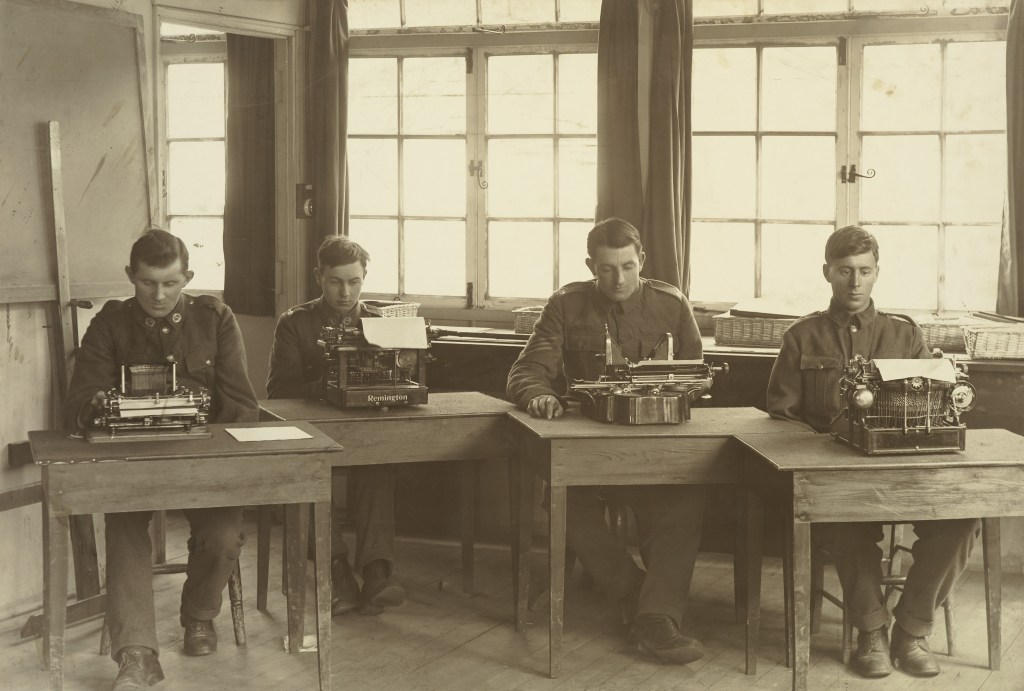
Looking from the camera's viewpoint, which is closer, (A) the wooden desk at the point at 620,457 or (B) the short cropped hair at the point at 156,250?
(A) the wooden desk at the point at 620,457

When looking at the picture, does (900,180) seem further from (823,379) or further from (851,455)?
(851,455)

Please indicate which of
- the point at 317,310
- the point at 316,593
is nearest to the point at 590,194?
the point at 317,310

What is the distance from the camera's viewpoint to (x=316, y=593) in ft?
11.7

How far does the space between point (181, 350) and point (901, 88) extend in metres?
3.44

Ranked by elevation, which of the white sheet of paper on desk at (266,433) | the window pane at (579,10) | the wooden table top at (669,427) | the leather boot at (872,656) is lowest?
the leather boot at (872,656)

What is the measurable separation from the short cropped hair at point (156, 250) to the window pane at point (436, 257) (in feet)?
7.23

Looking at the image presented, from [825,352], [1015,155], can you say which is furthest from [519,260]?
[1015,155]

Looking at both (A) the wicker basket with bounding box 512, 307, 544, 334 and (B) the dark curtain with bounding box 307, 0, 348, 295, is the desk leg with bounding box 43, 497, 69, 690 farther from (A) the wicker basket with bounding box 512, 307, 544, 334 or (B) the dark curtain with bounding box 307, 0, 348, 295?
(B) the dark curtain with bounding box 307, 0, 348, 295

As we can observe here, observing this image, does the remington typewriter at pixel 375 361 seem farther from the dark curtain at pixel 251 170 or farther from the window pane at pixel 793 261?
the window pane at pixel 793 261

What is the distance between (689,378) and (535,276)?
77.9 inches

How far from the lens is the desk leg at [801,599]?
3.40 m

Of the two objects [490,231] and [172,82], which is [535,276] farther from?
[172,82]

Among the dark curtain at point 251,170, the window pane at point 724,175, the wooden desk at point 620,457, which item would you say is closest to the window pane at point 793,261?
the window pane at point 724,175

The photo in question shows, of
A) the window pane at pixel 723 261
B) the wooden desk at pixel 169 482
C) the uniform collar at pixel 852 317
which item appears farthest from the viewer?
the window pane at pixel 723 261
